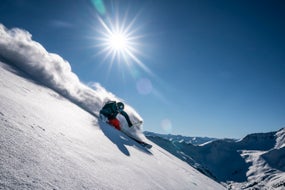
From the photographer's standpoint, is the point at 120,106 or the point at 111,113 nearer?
the point at 111,113

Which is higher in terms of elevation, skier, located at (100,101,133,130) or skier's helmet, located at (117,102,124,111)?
skier's helmet, located at (117,102,124,111)

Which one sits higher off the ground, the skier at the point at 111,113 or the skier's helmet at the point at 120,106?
the skier's helmet at the point at 120,106

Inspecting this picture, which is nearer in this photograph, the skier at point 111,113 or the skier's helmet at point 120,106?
the skier at point 111,113

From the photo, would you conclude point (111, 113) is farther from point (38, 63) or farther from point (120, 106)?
point (38, 63)

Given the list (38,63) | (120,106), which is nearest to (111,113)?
(120,106)

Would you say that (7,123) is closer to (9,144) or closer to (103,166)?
(9,144)

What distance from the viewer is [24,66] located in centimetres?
1939

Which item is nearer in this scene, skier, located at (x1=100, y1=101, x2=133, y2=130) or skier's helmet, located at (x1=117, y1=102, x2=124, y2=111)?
skier, located at (x1=100, y1=101, x2=133, y2=130)

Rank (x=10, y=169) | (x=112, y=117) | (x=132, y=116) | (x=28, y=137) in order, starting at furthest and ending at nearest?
(x=132, y=116), (x=112, y=117), (x=28, y=137), (x=10, y=169)

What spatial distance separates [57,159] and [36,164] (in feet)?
2.48

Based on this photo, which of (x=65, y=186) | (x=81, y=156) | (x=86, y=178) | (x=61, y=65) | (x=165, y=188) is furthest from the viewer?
(x=61, y=65)

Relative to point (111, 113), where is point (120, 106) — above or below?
above

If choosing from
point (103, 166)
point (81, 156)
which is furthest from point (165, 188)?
point (81, 156)

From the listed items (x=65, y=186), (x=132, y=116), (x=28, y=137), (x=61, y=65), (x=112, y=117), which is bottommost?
(x=65, y=186)
